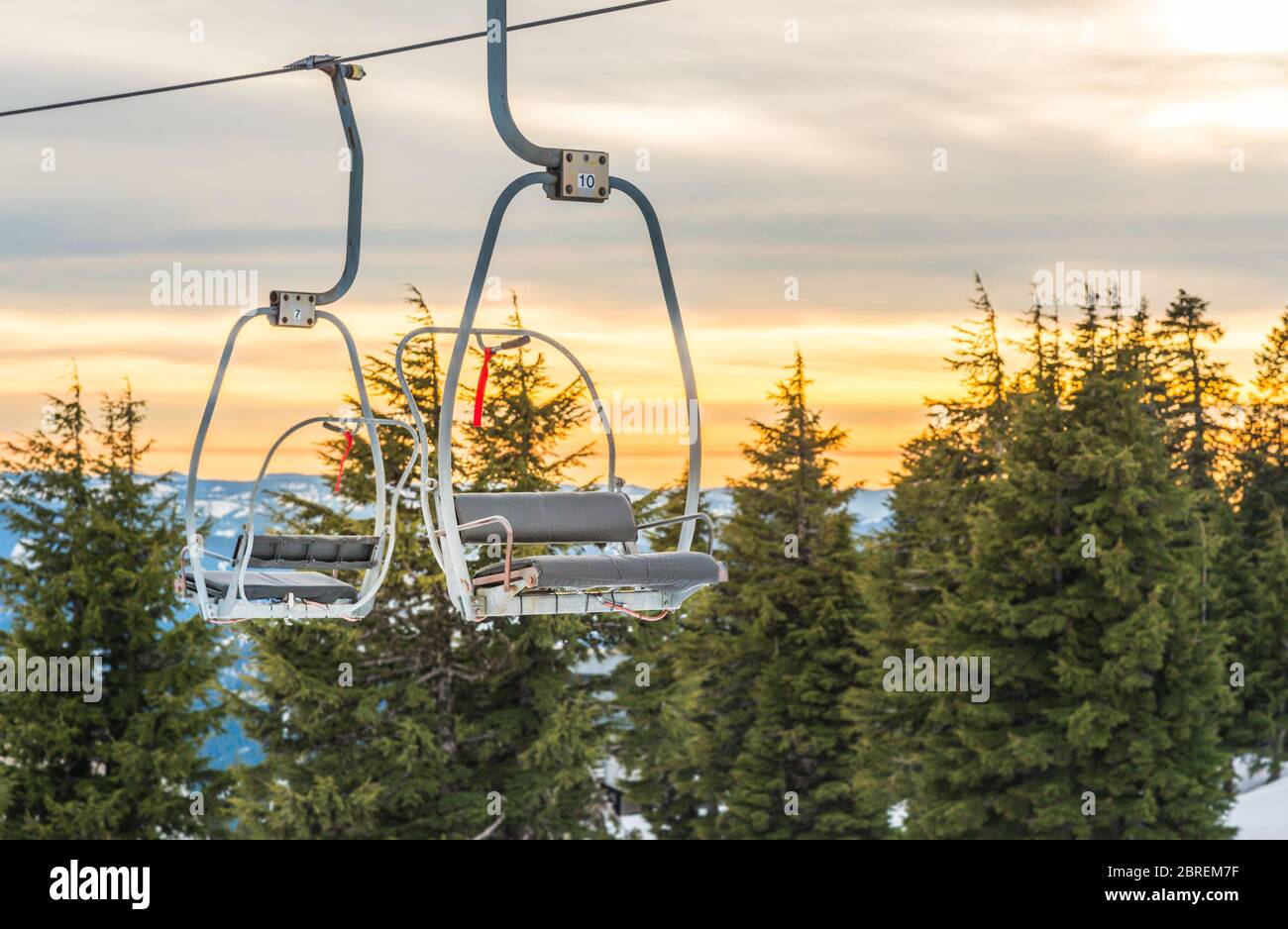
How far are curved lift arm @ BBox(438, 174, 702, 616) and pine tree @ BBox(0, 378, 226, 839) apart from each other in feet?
86.2

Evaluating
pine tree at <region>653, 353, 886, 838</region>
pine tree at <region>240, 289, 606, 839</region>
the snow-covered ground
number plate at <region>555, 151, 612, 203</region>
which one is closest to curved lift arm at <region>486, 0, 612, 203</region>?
number plate at <region>555, 151, 612, 203</region>

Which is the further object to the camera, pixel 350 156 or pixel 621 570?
pixel 350 156

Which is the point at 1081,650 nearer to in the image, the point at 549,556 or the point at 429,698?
the point at 429,698

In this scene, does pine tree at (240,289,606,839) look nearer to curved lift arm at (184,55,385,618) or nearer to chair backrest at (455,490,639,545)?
curved lift arm at (184,55,385,618)

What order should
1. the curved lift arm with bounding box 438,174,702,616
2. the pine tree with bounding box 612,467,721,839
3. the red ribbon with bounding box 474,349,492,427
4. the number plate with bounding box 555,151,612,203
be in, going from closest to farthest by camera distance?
1. the curved lift arm with bounding box 438,174,702,616
2. the number plate with bounding box 555,151,612,203
3. the red ribbon with bounding box 474,349,492,427
4. the pine tree with bounding box 612,467,721,839

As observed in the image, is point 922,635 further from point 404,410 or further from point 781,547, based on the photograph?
point 404,410

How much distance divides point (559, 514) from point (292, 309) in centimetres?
261

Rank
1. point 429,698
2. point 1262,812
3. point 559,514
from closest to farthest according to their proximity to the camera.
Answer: point 559,514
point 429,698
point 1262,812

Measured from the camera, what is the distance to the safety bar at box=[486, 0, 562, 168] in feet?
24.5

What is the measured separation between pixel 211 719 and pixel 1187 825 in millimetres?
20462

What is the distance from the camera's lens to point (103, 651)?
33344mm

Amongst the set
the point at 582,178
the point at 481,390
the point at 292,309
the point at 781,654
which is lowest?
the point at 781,654

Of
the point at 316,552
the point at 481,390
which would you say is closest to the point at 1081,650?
the point at 316,552
